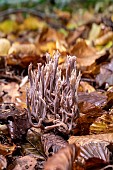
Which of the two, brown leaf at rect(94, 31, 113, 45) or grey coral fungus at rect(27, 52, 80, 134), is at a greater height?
brown leaf at rect(94, 31, 113, 45)

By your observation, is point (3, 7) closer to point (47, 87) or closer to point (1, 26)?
point (1, 26)

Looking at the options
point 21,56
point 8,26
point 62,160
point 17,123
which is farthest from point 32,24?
point 62,160

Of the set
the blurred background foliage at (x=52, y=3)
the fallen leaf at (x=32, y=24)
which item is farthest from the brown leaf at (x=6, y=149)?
the blurred background foliage at (x=52, y=3)

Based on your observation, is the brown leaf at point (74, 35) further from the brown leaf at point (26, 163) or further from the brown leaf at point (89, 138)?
the brown leaf at point (26, 163)

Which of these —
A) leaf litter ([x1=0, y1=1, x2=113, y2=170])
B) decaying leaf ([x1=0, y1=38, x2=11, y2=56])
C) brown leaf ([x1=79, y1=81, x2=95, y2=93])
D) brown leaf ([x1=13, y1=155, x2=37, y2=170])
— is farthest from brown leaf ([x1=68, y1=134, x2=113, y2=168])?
decaying leaf ([x1=0, y1=38, x2=11, y2=56])

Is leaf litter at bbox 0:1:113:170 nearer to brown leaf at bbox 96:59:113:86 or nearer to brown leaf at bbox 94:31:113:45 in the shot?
brown leaf at bbox 96:59:113:86

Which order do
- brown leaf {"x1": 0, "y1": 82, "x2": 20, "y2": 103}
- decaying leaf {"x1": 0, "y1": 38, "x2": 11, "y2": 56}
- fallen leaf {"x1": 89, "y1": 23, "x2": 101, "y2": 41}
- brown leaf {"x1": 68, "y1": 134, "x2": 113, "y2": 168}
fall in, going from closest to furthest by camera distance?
brown leaf {"x1": 68, "y1": 134, "x2": 113, "y2": 168}
brown leaf {"x1": 0, "y1": 82, "x2": 20, "y2": 103}
decaying leaf {"x1": 0, "y1": 38, "x2": 11, "y2": 56}
fallen leaf {"x1": 89, "y1": 23, "x2": 101, "y2": 41}

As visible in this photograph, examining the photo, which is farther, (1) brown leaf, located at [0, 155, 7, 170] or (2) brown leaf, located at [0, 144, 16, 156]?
Result: (2) brown leaf, located at [0, 144, 16, 156]
